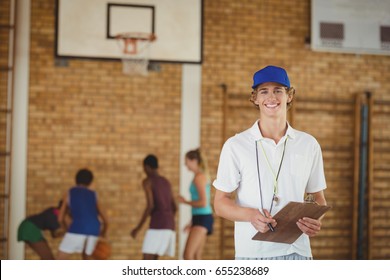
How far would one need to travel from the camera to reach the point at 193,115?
6.95 meters

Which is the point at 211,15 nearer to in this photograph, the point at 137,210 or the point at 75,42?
the point at 75,42

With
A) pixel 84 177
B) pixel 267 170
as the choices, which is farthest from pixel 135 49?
pixel 267 170

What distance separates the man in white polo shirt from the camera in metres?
2.55

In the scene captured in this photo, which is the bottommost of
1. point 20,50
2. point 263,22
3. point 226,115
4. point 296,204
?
point 296,204

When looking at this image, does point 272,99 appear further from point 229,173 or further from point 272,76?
point 229,173

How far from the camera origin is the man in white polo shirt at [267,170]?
2547 millimetres

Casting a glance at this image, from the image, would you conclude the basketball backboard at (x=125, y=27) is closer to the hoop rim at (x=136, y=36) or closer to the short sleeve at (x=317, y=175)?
the hoop rim at (x=136, y=36)

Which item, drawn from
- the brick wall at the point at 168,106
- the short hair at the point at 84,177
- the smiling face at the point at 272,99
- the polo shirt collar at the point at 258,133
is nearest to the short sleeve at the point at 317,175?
the polo shirt collar at the point at 258,133

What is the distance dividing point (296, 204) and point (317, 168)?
0.35 m

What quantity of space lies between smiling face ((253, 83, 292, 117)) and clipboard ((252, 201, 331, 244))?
0.45 m

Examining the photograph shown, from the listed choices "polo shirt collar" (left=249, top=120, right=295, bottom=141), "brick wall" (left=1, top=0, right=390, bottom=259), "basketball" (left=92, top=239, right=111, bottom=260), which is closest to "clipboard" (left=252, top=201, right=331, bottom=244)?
"polo shirt collar" (left=249, top=120, right=295, bottom=141)

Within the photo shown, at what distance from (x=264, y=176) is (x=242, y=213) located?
0.63ft

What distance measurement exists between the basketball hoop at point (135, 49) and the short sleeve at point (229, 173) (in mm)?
3880
